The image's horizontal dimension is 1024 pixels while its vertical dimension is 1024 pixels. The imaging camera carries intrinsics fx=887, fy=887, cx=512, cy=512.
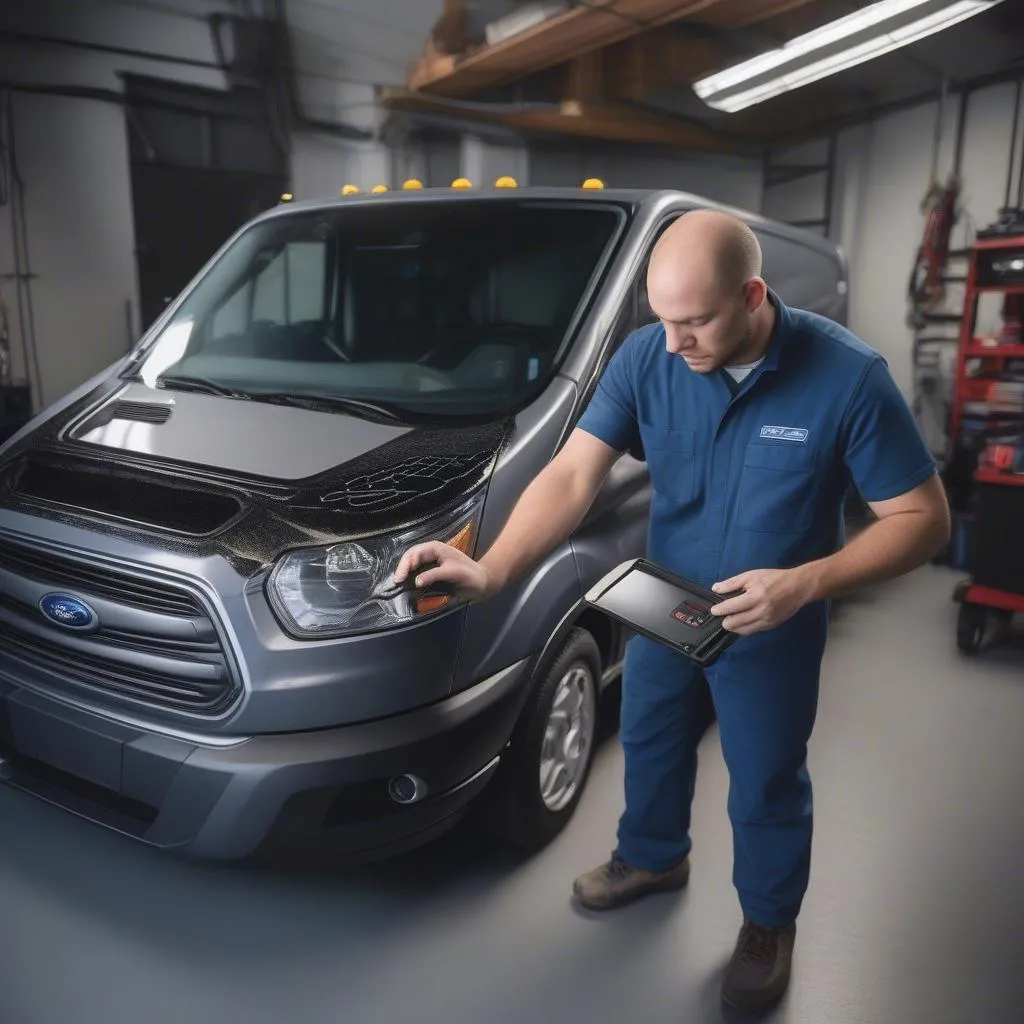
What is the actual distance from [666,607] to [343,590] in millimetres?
599

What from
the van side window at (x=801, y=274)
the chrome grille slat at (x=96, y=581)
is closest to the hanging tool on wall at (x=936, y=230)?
the van side window at (x=801, y=274)

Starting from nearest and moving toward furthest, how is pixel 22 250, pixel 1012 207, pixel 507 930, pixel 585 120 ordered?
pixel 507 930, pixel 22 250, pixel 1012 207, pixel 585 120

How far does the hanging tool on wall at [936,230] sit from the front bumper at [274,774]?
4.20 metres

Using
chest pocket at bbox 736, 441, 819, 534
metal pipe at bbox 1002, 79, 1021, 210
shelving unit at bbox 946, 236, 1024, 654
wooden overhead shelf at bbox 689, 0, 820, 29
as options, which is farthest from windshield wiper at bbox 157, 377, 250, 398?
metal pipe at bbox 1002, 79, 1021, 210

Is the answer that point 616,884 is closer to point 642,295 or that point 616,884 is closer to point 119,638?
point 119,638

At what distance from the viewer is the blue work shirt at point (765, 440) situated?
1.44 meters

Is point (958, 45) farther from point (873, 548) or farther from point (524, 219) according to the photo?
point (873, 548)

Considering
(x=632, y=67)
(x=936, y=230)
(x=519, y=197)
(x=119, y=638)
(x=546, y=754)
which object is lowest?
(x=546, y=754)

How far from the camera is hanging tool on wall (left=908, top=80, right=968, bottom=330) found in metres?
4.84

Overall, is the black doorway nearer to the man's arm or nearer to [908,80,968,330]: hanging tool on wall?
the man's arm

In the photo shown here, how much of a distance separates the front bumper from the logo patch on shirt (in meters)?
0.74

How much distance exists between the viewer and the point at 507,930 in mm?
1910

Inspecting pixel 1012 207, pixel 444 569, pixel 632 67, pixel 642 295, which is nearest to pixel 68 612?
pixel 444 569

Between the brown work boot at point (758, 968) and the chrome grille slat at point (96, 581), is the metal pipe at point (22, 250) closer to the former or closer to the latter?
the chrome grille slat at point (96, 581)
